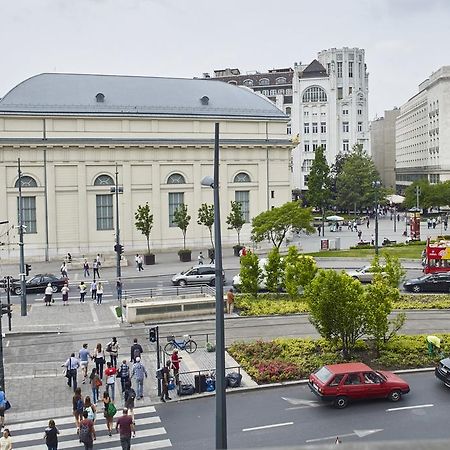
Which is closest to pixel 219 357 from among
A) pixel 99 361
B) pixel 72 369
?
pixel 72 369

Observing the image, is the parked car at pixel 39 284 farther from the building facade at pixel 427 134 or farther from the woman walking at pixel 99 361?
the building facade at pixel 427 134

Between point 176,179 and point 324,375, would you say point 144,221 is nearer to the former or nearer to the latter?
point 176,179

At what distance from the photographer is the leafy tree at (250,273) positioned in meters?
37.6

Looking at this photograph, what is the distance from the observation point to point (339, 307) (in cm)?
2500

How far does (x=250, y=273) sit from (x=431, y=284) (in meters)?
11.2

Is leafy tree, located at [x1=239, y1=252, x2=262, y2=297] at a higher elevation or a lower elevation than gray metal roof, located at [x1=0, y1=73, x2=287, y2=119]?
lower

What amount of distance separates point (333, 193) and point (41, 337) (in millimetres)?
84625

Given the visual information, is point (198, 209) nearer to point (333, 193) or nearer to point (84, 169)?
point (84, 169)

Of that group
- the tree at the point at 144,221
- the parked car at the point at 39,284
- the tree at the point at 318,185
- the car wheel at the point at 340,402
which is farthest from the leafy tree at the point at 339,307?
the tree at the point at 318,185

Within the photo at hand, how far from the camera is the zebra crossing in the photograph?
61.0 ft

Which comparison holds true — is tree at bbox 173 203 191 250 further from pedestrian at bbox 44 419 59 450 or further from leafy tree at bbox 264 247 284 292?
pedestrian at bbox 44 419 59 450

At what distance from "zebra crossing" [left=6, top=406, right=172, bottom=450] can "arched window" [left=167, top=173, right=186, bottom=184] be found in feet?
148

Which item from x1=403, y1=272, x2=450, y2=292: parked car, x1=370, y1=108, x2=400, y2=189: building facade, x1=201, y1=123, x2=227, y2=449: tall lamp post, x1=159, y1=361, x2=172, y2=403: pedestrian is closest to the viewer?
x1=201, y1=123, x2=227, y2=449: tall lamp post

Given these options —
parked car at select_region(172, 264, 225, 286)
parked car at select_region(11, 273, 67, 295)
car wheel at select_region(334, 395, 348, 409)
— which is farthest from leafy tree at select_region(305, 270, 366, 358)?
parked car at select_region(11, 273, 67, 295)
